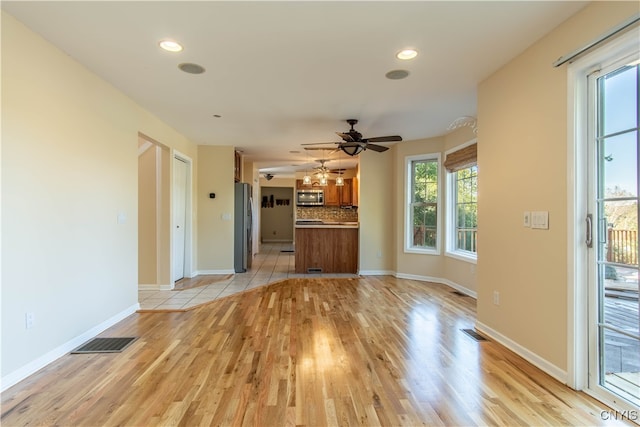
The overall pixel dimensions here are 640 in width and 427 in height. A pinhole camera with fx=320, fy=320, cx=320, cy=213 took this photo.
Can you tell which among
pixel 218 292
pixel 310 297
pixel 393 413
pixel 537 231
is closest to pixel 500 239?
pixel 537 231

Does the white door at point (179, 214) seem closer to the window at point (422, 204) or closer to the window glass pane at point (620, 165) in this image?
the window at point (422, 204)

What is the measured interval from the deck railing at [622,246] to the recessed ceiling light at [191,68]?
11.0ft

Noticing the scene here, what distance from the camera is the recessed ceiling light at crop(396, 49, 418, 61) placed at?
2590mm

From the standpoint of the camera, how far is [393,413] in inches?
73.8

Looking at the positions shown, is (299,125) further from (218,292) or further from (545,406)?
(545,406)

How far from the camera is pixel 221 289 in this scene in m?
4.94

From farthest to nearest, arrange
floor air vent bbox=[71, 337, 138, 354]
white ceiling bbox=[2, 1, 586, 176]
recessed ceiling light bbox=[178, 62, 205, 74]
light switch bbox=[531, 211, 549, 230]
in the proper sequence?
1. recessed ceiling light bbox=[178, 62, 205, 74]
2. floor air vent bbox=[71, 337, 138, 354]
3. light switch bbox=[531, 211, 549, 230]
4. white ceiling bbox=[2, 1, 586, 176]

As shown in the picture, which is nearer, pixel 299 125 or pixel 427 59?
pixel 427 59

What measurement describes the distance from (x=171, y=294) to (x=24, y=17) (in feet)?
11.5

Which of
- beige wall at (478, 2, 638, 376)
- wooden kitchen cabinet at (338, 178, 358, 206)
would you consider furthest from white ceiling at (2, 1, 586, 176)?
wooden kitchen cabinet at (338, 178, 358, 206)

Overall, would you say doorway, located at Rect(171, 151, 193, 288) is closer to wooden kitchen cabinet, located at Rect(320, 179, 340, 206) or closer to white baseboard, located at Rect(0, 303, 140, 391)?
white baseboard, located at Rect(0, 303, 140, 391)

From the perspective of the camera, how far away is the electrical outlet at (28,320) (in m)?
2.27

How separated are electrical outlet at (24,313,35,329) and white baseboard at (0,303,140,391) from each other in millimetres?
268

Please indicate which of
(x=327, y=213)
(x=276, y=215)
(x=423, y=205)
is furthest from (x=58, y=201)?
(x=276, y=215)
